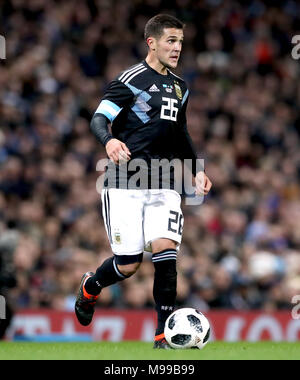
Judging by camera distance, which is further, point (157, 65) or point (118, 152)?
point (157, 65)

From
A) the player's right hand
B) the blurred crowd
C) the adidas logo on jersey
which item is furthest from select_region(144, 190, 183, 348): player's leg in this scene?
the blurred crowd

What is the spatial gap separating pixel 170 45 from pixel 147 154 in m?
0.92

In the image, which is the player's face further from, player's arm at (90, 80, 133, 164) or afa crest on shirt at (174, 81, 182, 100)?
player's arm at (90, 80, 133, 164)

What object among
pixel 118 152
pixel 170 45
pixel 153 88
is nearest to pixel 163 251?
pixel 118 152

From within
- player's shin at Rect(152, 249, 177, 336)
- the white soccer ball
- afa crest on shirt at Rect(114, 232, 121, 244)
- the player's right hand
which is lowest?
the white soccer ball

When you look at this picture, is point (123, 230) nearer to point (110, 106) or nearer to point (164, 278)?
point (164, 278)

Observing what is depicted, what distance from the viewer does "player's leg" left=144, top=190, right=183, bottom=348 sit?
7.41 m

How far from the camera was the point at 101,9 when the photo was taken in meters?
18.0

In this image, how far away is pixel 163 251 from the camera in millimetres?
7410

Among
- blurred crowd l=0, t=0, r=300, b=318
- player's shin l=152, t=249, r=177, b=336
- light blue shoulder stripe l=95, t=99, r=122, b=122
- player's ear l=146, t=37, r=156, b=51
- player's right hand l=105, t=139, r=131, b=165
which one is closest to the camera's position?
player's right hand l=105, t=139, r=131, b=165

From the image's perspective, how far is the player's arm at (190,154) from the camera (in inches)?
309

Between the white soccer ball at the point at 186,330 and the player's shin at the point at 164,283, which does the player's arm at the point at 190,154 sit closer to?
the player's shin at the point at 164,283

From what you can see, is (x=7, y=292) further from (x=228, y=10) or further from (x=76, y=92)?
(x=228, y=10)
